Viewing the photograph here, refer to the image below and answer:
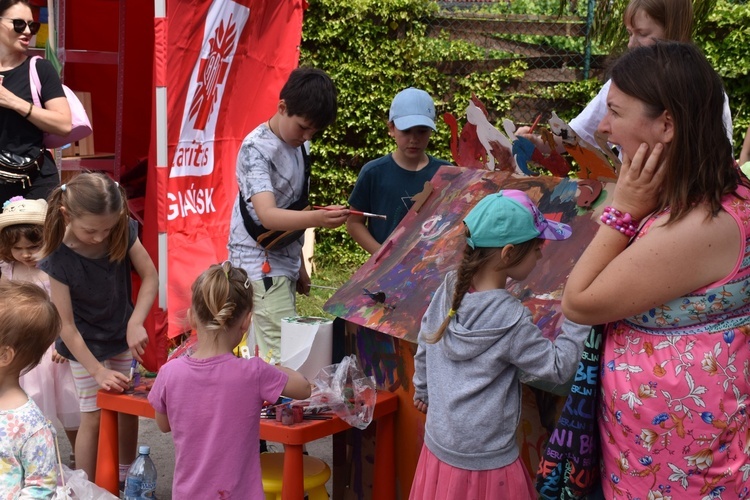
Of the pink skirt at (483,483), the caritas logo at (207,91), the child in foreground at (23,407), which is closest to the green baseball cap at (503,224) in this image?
the pink skirt at (483,483)

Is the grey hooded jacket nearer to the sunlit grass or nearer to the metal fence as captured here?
the sunlit grass

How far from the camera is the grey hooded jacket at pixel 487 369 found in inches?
96.1

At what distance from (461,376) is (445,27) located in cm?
662

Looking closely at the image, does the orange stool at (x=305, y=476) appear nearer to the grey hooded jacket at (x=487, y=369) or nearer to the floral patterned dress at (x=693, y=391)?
the grey hooded jacket at (x=487, y=369)

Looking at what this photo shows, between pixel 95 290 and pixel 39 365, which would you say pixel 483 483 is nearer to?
pixel 95 290

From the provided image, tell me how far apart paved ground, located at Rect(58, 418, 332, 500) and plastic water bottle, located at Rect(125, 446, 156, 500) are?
614 millimetres

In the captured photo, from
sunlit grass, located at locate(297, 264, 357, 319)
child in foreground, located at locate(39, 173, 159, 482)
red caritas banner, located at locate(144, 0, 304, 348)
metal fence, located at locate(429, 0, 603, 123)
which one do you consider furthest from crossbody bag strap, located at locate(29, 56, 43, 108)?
metal fence, located at locate(429, 0, 603, 123)

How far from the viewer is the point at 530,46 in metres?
8.53

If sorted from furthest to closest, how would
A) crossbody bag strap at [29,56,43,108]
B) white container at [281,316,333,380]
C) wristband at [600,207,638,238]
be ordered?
crossbody bag strap at [29,56,43,108] → white container at [281,316,333,380] → wristband at [600,207,638,238]

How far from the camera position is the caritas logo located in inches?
210

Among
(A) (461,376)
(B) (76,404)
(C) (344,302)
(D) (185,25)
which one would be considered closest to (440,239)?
(C) (344,302)

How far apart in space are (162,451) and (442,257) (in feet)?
6.90

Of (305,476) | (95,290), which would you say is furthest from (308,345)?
(95,290)

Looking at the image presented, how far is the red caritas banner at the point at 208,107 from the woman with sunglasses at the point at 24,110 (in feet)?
1.93
